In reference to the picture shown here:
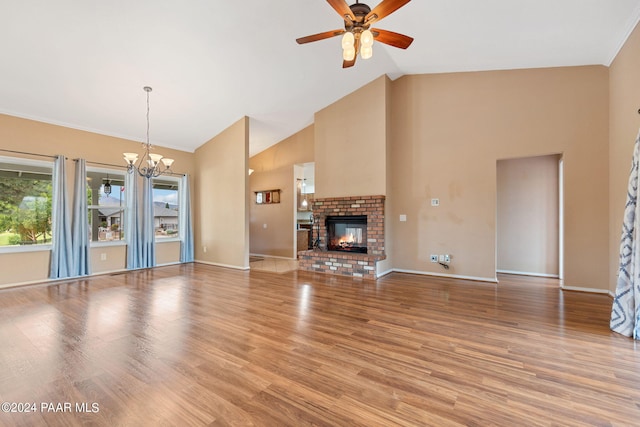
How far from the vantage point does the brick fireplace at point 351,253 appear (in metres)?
5.23

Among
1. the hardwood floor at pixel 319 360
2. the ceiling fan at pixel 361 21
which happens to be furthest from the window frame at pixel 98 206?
the ceiling fan at pixel 361 21

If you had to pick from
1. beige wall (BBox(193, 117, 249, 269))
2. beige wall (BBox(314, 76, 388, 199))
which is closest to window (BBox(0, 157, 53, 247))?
beige wall (BBox(193, 117, 249, 269))

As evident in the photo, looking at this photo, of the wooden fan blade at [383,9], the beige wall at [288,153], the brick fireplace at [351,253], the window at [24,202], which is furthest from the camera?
the beige wall at [288,153]

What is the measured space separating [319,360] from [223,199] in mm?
5033

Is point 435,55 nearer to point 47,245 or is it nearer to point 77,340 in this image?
point 77,340

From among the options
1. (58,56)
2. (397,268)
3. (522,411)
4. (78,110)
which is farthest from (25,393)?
(397,268)

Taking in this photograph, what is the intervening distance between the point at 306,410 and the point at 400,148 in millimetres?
4928

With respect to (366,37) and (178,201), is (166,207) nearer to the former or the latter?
(178,201)

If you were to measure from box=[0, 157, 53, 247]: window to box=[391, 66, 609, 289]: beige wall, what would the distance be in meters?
6.42

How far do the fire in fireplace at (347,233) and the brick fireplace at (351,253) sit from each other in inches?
4.8

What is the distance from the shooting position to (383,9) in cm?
242

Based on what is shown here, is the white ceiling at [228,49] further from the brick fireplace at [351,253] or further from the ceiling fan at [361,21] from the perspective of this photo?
the brick fireplace at [351,253]

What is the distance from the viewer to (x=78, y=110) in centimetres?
481

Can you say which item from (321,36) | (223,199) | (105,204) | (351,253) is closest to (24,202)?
(105,204)
